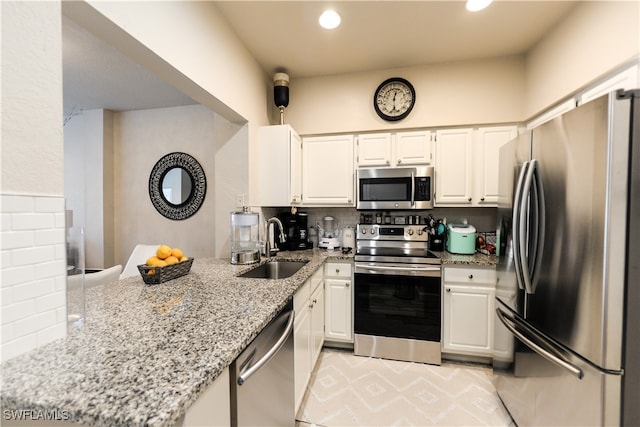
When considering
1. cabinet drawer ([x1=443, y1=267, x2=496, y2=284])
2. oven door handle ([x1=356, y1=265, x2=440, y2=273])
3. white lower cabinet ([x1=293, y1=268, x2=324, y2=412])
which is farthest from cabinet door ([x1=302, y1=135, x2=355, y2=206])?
cabinet drawer ([x1=443, y1=267, x2=496, y2=284])

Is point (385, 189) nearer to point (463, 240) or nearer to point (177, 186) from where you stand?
point (463, 240)

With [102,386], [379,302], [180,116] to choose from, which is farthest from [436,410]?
[180,116]

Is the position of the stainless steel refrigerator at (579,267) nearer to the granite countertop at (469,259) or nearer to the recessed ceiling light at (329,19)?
the granite countertop at (469,259)

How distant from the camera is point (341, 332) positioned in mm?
2357

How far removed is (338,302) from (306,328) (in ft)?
2.21

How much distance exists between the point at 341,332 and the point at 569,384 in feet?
5.07

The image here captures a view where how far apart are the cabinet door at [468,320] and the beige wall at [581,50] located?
163 centimetres

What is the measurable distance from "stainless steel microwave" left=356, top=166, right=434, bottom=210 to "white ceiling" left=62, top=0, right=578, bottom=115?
1067 millimetres

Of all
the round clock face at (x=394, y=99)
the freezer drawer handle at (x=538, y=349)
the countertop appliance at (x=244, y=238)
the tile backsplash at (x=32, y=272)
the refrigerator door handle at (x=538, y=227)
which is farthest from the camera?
the round clock face at (x=394, y=99)

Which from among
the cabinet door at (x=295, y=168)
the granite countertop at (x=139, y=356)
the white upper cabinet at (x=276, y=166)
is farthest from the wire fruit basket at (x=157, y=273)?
the cabinet door at (x=295, y=168)

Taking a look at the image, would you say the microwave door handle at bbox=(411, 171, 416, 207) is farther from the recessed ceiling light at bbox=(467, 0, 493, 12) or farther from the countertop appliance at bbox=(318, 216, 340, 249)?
the recessed ceiling light at bbox=(467, 0, 493, 12)

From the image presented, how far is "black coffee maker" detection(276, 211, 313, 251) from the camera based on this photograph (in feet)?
8.73

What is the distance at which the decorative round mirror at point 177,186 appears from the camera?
3.37 meters

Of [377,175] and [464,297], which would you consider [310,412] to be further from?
[377,175]
